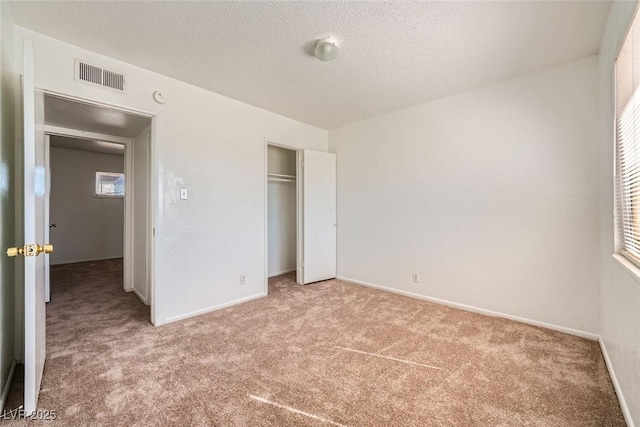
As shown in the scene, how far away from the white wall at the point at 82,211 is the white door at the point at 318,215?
505cm

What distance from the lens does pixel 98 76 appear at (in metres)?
2.28

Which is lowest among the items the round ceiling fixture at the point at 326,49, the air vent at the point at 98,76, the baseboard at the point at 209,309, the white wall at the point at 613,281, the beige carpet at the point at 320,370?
the beige carpet at the point at 320,370

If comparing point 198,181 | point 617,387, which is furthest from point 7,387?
point 617,387

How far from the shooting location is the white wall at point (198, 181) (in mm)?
2434

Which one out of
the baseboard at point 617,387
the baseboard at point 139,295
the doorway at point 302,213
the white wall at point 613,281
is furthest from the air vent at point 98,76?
the baseboard at point 617,387

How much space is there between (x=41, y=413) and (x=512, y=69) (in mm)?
4351

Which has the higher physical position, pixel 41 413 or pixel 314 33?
pixel 314 33

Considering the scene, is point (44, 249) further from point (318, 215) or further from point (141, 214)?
point (318, 215)

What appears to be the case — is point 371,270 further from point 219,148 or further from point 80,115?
point 80,115

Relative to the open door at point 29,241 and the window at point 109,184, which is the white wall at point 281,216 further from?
the window at point 109,184

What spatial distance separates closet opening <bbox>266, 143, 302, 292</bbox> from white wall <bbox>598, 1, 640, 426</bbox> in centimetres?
348

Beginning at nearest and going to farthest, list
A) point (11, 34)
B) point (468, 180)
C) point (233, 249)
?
point (11, 34), point (468, 180), point (233, 249)

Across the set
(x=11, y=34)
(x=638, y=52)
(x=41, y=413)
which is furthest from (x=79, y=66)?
(x=638, y=52)

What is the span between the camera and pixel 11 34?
5.97 feet
